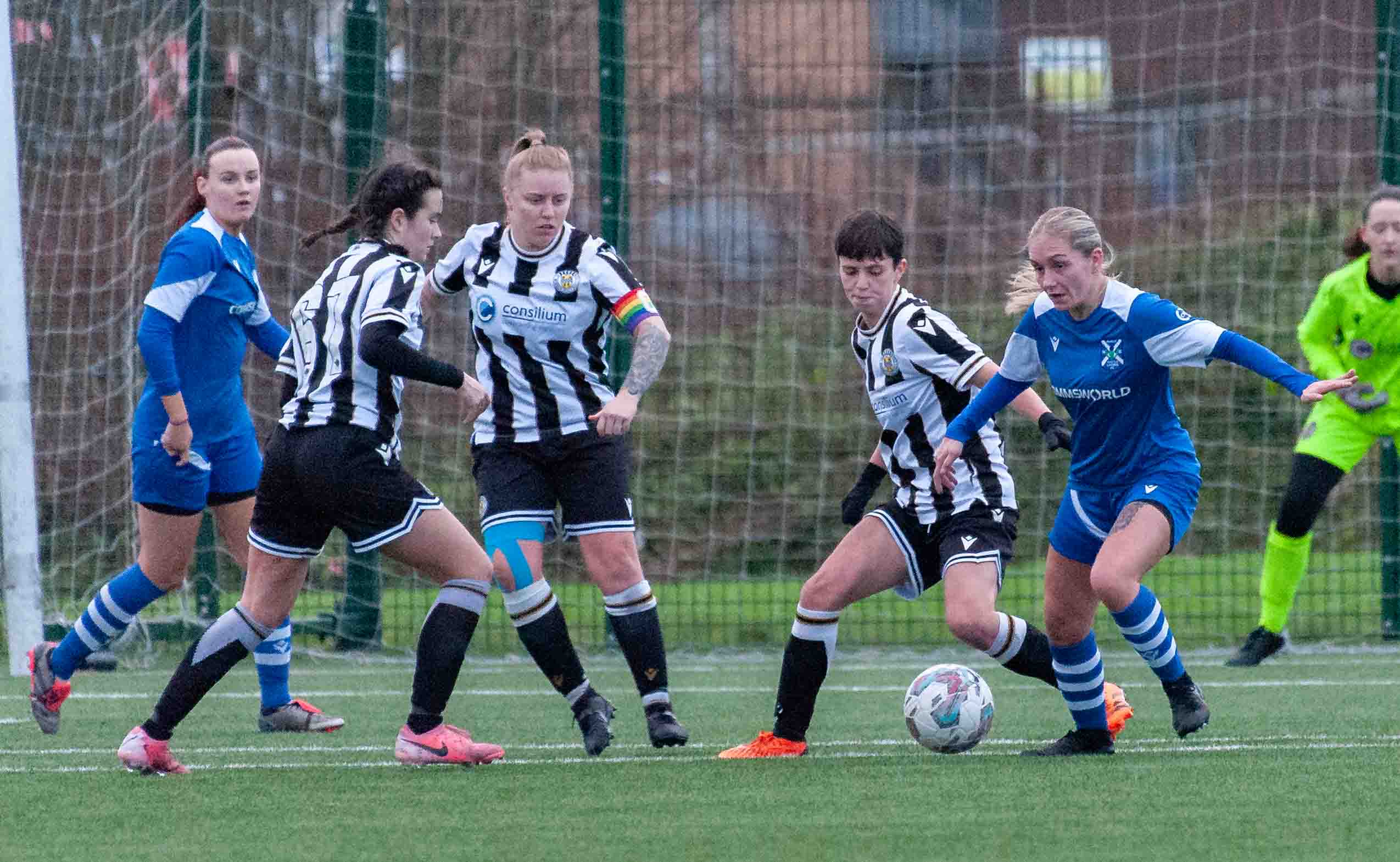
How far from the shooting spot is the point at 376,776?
5070 millimetres

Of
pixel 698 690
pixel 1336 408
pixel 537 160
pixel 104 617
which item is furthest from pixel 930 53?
pixel 104 617

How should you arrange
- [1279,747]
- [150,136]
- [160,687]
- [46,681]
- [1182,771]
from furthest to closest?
[150,136], [160,687], [46,681], [1279,747], [1182,771]

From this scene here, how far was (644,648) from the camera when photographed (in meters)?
5.68

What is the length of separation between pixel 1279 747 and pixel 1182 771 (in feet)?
2.17

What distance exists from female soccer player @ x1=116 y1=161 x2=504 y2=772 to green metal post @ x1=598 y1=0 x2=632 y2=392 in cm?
405

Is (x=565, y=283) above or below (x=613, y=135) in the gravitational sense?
below

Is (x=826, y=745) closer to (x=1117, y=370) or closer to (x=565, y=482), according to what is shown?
(x=565, y=482)

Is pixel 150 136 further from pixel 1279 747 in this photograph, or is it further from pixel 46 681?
pixel 1279 747

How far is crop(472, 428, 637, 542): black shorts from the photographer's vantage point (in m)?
5.67

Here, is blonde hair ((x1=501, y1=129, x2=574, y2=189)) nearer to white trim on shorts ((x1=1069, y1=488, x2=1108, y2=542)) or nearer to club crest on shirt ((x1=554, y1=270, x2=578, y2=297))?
club crest on shirt ((x1=554, y1=270, x2=578, y2=297))

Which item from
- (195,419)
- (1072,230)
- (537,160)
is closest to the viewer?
(1072,230)

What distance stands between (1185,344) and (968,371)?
669 millimetres

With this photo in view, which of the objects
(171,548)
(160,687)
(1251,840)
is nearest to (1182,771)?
(1251,840)

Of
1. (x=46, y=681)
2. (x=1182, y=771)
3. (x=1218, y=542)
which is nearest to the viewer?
(x=1182, y=771)
